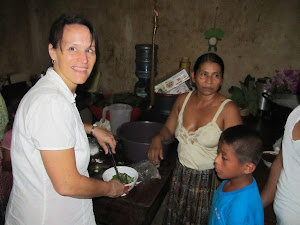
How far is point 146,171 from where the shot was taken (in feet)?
5.87

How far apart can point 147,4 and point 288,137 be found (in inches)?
163

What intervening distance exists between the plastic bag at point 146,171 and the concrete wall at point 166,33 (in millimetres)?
3147

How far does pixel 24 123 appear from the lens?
0.94 meters

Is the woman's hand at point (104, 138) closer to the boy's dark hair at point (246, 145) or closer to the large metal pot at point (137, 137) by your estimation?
the large metal pot at point (137, 137)

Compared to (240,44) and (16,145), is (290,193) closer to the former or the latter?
(16,145)

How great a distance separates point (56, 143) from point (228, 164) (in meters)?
0.93

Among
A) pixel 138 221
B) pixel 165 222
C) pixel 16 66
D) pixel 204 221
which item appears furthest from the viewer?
pixel 16 66

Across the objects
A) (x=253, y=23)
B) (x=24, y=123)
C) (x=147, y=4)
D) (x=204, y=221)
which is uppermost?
(x=147, y=4)

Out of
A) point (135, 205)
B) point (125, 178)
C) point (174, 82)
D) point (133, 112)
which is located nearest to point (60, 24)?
point (125, 178)

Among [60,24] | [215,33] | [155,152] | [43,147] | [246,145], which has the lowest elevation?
[155,152]

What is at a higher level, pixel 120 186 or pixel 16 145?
pixel 16 145

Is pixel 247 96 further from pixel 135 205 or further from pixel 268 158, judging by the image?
pixel 135 205

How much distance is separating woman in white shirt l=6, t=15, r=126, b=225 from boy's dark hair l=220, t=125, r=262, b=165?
728 millimetres

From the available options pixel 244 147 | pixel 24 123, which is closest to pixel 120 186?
pixel 24 123
